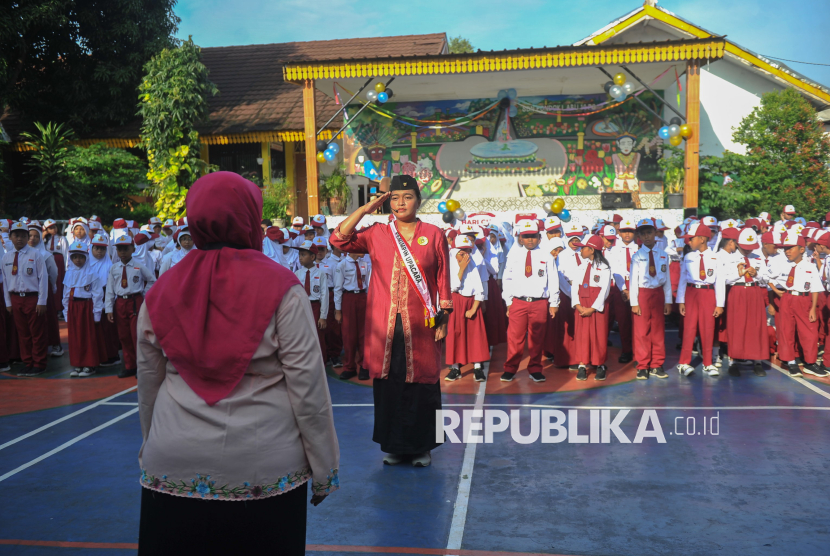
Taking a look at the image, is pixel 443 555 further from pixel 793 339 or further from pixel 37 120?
pixel 37 120

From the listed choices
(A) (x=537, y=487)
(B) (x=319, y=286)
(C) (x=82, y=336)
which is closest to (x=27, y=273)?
(C) (x=82, y=336)

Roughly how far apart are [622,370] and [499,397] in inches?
87.6

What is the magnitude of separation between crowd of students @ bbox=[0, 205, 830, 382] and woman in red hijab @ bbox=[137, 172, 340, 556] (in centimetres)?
582

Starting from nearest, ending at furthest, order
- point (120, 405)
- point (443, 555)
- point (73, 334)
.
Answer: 1. point (443, 555)
2. point (120, 405)
3. point (73, 334)

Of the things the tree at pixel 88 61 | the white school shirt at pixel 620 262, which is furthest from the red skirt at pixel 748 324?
the tree at pixel 88 61

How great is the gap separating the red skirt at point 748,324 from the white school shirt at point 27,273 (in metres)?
9.04

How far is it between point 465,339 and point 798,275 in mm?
4143

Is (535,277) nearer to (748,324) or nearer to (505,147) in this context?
(748,324)

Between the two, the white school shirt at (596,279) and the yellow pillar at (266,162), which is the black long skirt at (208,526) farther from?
the yellow pillar at (266,162)

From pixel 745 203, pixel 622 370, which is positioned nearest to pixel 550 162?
pixel 745 203

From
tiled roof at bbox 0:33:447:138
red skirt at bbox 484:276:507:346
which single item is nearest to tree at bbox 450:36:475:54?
tiled roof at bbox 0:33:447:138

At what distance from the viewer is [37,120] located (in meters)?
20.5

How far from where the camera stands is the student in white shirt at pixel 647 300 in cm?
807

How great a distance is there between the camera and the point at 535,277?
7.97 meters
